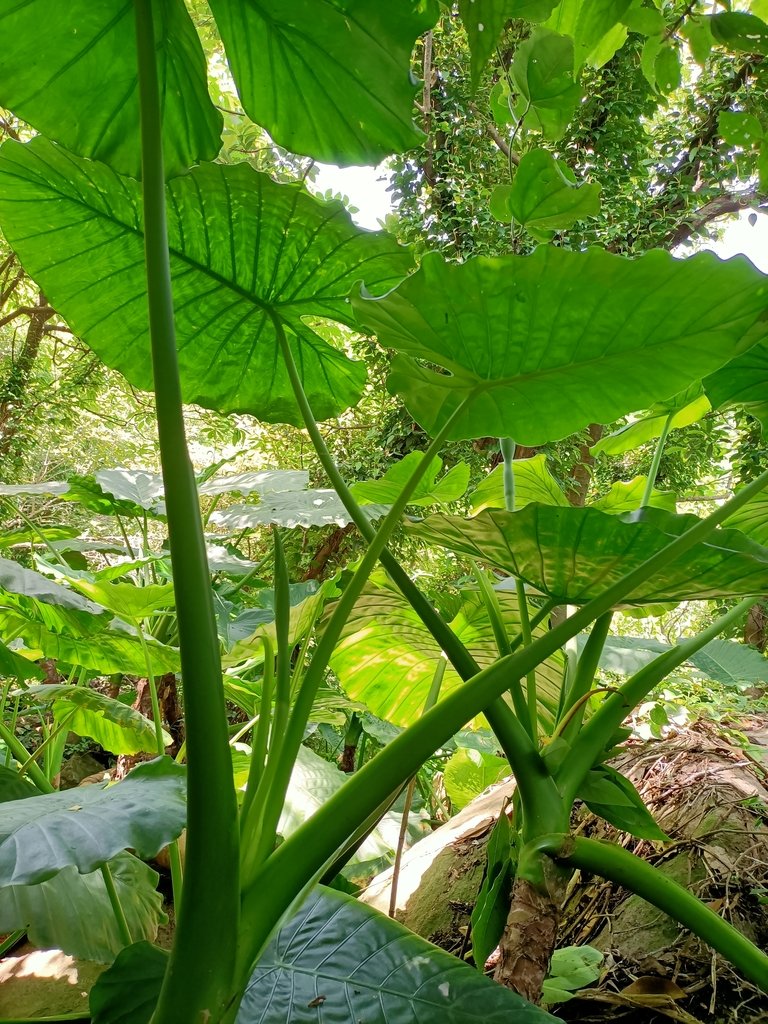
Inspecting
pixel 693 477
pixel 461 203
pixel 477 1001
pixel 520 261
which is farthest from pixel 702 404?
pixel 693 477

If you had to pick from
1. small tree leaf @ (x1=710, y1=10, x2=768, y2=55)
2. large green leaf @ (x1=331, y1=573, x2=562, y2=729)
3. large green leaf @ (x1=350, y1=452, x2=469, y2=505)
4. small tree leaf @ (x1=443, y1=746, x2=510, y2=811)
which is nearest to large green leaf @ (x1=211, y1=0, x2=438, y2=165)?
small tree leaf @ (x1=710, y1=10, x2=768, y2=55)

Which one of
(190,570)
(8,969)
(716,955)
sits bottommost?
(8,969)

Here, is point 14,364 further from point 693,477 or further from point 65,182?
point 693,477

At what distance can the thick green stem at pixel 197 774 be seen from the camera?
1.14ft

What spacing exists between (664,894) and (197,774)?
35cm

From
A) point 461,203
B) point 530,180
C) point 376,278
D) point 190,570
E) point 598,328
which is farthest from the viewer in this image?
point 461,203

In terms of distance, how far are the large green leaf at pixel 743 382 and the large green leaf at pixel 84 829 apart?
26.3 inches

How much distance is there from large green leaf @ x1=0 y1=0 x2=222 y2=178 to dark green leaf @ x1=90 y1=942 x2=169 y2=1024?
2.13ft

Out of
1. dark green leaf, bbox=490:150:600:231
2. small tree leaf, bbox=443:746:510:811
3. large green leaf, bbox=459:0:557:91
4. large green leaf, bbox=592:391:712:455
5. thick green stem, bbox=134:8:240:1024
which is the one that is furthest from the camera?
small tree leaf, bbox=443:746:510:811

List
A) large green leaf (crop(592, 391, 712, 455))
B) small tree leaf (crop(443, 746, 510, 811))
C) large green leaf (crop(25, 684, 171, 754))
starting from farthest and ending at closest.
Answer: small tree leaf (crop(443, 746, 510, 811)) → large green leaf (crop(592, 391, 712, 455)) → large green leaf (crop(25, 684, 171, 754))

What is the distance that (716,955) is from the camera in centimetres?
60

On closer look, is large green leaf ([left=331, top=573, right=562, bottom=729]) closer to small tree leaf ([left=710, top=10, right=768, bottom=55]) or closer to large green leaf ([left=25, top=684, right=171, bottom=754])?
large green leaf ([left=25, top=684, right=171, bottom=754])

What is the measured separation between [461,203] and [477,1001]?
163 inches

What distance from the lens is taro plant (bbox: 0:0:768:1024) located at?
1.23 feet
